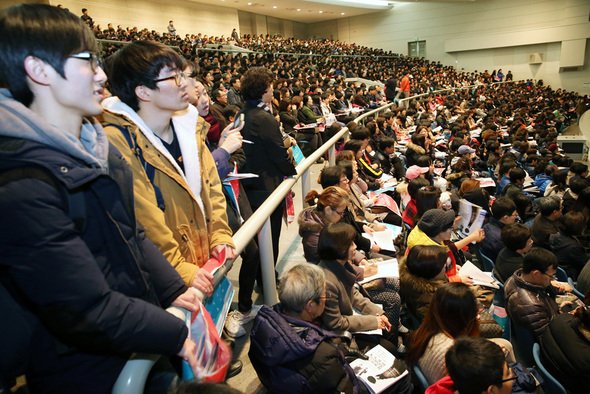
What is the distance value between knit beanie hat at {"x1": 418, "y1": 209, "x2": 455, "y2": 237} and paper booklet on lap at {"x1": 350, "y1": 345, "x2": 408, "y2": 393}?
1432mm

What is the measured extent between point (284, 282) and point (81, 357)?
3.44ft

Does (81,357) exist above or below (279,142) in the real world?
below

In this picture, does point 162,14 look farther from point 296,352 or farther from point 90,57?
point 296,352

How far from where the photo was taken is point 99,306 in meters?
0.87

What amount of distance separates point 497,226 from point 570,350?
2035mm

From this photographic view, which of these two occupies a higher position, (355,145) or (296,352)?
(355,145)

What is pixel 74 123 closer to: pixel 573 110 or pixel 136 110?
pixel 136 110

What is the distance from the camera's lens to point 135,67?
59.3 inches

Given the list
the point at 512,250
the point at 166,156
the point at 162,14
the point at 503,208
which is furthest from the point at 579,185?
the point at 162,14

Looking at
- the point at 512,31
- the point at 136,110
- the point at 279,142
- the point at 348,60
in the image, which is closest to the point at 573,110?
the point at 512,31

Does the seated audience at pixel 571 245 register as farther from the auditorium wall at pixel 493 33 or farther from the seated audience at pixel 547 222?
the auditorium wall at pixel 493 33

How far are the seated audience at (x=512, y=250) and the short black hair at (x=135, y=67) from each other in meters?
3.40

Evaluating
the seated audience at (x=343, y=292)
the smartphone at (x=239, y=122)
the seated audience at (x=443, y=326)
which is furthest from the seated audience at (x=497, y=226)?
the smartphone at (x=239, y=122)

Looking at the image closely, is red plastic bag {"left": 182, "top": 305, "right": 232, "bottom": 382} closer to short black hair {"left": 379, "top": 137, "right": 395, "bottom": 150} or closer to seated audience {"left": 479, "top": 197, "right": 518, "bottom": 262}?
seated audience {"left": 479, "top": 197, "right": 518, "bottom": 262}
